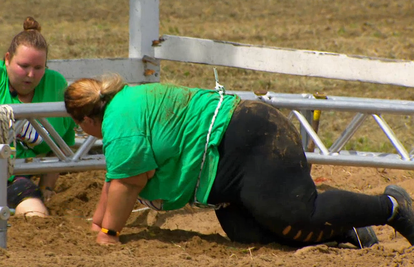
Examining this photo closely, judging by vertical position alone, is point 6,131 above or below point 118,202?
above

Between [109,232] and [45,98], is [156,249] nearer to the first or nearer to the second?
[109,232]

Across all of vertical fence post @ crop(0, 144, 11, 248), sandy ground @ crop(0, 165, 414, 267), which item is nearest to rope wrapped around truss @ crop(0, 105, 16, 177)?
vertical fence post @ crop(0, 144, 11, 248)

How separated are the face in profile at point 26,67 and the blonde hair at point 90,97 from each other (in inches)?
38.6

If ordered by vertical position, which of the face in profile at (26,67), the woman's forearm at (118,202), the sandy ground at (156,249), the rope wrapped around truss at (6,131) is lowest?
the sandy ground at (156,249)

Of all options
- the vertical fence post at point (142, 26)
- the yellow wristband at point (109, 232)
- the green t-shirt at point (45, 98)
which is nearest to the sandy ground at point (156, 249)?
the yellow wristband at point (109, 232)

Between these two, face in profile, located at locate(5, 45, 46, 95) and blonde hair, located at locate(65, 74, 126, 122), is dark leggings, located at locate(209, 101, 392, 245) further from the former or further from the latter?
face in profile, located at locate(5, 45, 46, 95)

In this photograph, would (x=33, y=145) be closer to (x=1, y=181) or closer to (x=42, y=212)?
(x=42, y=212)

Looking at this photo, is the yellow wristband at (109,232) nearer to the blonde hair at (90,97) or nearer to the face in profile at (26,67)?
the blonde hair at (90,97)

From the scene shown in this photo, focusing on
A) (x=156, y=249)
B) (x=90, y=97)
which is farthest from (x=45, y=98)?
(x=156, y=249)

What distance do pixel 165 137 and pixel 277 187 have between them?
0.65 m

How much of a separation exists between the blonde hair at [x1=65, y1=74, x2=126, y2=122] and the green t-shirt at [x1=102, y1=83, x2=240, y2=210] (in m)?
0.05

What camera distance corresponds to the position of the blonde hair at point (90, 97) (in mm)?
3561

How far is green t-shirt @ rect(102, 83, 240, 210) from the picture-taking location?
345 cm

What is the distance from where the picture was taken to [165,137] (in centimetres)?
351
